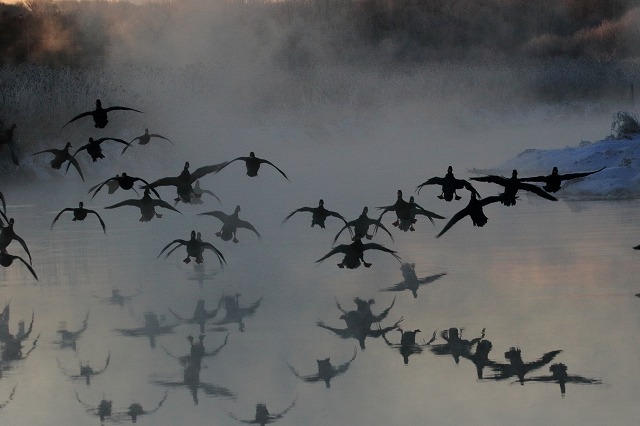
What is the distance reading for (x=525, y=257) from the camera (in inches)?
890

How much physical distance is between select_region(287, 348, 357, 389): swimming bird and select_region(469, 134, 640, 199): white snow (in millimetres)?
21079

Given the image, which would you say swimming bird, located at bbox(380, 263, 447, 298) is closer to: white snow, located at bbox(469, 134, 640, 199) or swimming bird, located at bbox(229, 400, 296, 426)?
swimming bird, located at bbox(229, 400, 296, 426)

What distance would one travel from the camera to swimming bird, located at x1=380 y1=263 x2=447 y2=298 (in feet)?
63.5

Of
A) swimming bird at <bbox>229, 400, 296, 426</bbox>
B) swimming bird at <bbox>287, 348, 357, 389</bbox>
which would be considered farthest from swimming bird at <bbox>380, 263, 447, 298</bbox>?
swimming bird at <bbox>229, 400, 296, 426</bbox>

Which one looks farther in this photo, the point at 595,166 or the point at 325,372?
the point at 595,166

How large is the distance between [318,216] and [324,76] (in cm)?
5497

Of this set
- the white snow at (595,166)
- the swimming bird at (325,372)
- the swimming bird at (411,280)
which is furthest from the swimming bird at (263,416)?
the white snow at (595,166)

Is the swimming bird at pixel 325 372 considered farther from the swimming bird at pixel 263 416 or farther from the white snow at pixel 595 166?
the white snow at pixel 595 166

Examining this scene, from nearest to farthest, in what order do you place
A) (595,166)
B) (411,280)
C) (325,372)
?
1. (325,372)
2. (411,280)
3. (595,166)

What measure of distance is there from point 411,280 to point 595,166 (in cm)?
1906

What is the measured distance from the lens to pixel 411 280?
20109 millimetres

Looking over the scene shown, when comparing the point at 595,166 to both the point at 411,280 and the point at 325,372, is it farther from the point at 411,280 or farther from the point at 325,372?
the point at 325,372

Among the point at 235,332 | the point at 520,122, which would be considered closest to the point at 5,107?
the point at 235,332

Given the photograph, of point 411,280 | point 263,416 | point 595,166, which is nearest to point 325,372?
point 263,416
